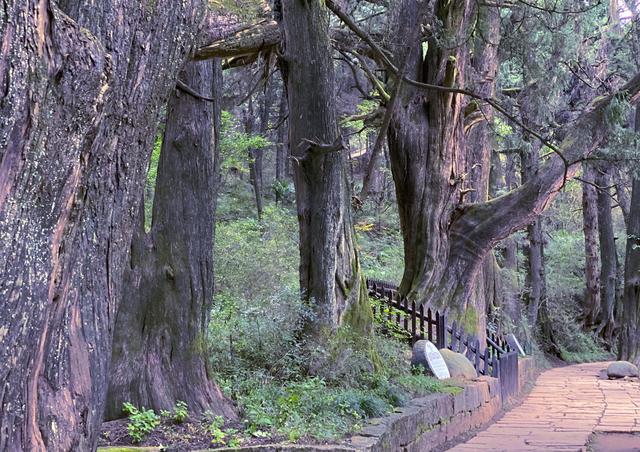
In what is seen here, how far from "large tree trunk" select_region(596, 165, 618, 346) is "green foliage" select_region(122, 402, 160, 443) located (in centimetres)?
2136

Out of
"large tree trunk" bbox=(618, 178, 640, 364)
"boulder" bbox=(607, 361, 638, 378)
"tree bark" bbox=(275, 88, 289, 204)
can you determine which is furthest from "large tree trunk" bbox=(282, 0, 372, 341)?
"tree bark" bbox=(275, 88, 289, 204)

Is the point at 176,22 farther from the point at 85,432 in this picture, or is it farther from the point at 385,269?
the point at 385,269

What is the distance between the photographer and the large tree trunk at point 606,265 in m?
24.6

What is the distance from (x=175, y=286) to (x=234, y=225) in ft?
37.5

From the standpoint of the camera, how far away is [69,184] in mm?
2742

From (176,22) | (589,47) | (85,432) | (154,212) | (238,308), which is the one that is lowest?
(85,432)

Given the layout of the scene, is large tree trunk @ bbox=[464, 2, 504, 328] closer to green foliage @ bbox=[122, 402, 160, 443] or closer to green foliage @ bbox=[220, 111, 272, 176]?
green foliage @ bbox=[220, 111, 272, 176]

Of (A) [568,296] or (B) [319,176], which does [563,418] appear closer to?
(B) [319,176]

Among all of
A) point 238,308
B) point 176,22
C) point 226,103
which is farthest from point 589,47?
point 176,22

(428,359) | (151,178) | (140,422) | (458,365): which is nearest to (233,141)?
(151,178)

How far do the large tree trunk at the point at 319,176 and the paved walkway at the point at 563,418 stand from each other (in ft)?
6.78

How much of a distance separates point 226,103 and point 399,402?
45.5 feet

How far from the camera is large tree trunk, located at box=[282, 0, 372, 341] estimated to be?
7953 mm

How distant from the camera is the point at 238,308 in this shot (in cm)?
781
